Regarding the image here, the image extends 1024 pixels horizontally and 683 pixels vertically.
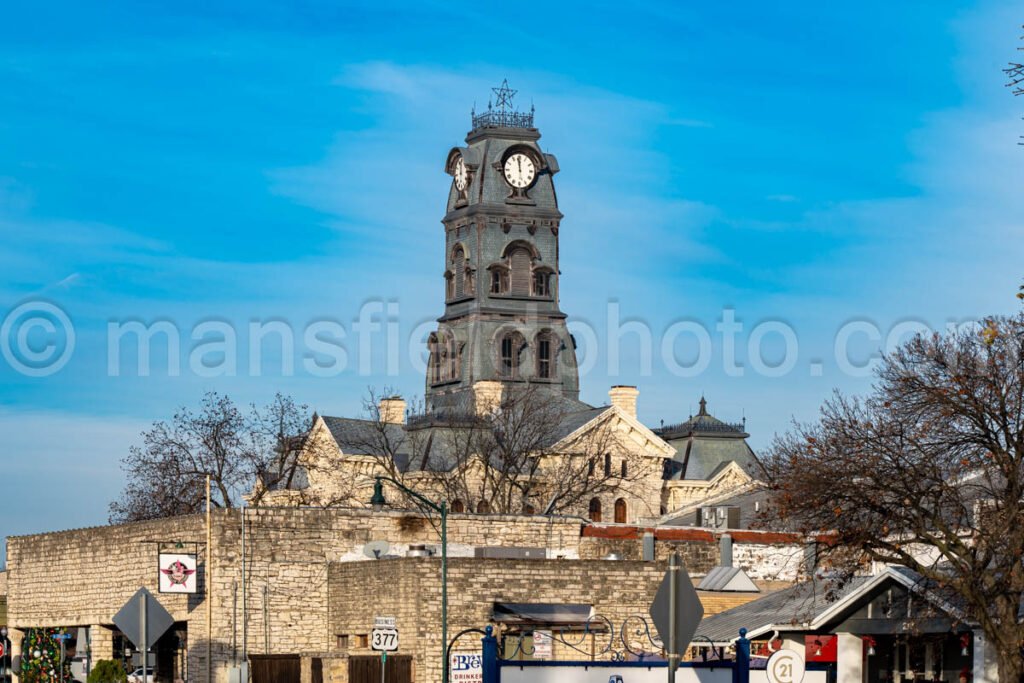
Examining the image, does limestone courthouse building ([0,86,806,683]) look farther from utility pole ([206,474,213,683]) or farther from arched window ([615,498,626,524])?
arched window ([615,498,626,524])

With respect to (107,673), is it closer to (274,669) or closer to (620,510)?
(274,669)

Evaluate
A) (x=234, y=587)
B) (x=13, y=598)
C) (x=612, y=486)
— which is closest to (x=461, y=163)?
(x=612, y=486)

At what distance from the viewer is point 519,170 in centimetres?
12088

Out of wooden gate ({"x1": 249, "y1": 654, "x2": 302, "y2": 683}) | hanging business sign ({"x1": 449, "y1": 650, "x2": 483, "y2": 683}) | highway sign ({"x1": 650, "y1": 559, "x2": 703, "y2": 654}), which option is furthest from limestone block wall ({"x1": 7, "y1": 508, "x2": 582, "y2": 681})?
highway sign ({"x1": 650, "y1": 559, "x2": 703, "y2": 654})

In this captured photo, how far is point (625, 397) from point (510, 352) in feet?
30.2

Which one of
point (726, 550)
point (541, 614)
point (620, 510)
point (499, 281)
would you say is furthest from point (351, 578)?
point (499, 281)

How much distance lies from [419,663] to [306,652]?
3.57 meters

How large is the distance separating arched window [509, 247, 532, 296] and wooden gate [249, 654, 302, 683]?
265 ft

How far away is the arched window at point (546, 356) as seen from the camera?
121312mm

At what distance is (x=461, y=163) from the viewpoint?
12169cm

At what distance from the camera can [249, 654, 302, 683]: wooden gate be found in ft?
136

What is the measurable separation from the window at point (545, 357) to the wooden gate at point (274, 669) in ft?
262

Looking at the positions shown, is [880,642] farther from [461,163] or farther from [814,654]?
[461,163]

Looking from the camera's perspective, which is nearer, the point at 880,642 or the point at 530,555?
the point at 880,642
